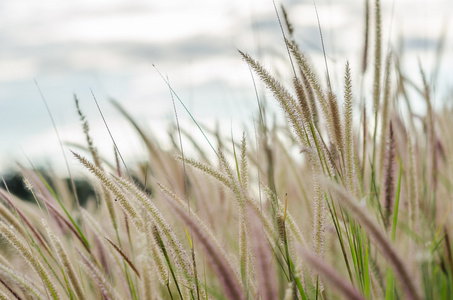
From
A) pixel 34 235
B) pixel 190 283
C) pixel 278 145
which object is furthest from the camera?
pixel 278 145

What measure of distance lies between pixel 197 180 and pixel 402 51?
2.31ft

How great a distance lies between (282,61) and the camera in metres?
1.21

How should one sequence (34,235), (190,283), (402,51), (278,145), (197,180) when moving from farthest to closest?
(278,145), (402,51), (197,180), (34,235), (190,283)

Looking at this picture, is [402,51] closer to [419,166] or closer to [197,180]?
[419,166]

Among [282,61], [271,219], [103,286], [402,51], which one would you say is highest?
[402,51]

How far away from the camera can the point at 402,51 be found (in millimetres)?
1343

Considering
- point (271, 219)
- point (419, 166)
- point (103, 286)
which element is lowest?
point (103, 286)

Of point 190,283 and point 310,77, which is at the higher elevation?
point 310,77

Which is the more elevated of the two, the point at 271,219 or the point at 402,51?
the point at 402,51

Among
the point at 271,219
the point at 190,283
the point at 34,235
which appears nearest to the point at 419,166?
the point at 271,219

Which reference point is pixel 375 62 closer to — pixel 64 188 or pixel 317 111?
pixel 317 111

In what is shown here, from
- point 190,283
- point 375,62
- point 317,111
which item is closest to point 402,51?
point 375,62

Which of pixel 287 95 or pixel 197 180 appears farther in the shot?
pixel 197 180

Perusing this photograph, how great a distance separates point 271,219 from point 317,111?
205 millimetres
